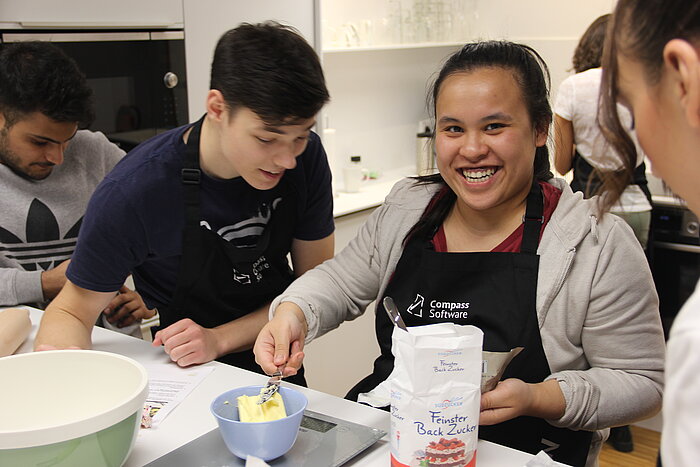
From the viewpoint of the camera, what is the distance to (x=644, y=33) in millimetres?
702

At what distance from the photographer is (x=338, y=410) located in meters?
1.26

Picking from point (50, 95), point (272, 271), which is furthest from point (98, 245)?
point (50, 95)

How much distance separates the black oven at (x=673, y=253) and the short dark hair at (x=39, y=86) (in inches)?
90.9

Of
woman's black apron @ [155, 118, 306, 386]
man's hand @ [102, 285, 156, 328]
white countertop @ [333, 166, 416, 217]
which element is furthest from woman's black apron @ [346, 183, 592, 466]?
white countertop @ [333, 166, 416, 217]

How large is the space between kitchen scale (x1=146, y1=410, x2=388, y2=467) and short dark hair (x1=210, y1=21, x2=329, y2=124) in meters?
0.59

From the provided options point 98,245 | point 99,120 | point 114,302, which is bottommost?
point 114,302

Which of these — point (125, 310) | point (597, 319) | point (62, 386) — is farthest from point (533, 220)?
point (125, 310)

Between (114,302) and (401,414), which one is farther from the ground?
(401,414)

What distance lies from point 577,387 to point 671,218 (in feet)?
6.75

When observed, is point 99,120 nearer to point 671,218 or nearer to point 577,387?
point 577,387

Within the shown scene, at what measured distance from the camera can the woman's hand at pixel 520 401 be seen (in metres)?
1.15

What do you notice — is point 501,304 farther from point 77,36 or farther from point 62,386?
point 77,36

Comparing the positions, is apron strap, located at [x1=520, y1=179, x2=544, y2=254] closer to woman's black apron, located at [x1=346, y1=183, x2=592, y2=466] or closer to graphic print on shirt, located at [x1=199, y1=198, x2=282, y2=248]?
woman's black apron, located at [x1=346, y1=183, x2=592, y2=466]

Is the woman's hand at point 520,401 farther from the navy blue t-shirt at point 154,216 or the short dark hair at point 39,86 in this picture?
the short dark hair at point 39,86
